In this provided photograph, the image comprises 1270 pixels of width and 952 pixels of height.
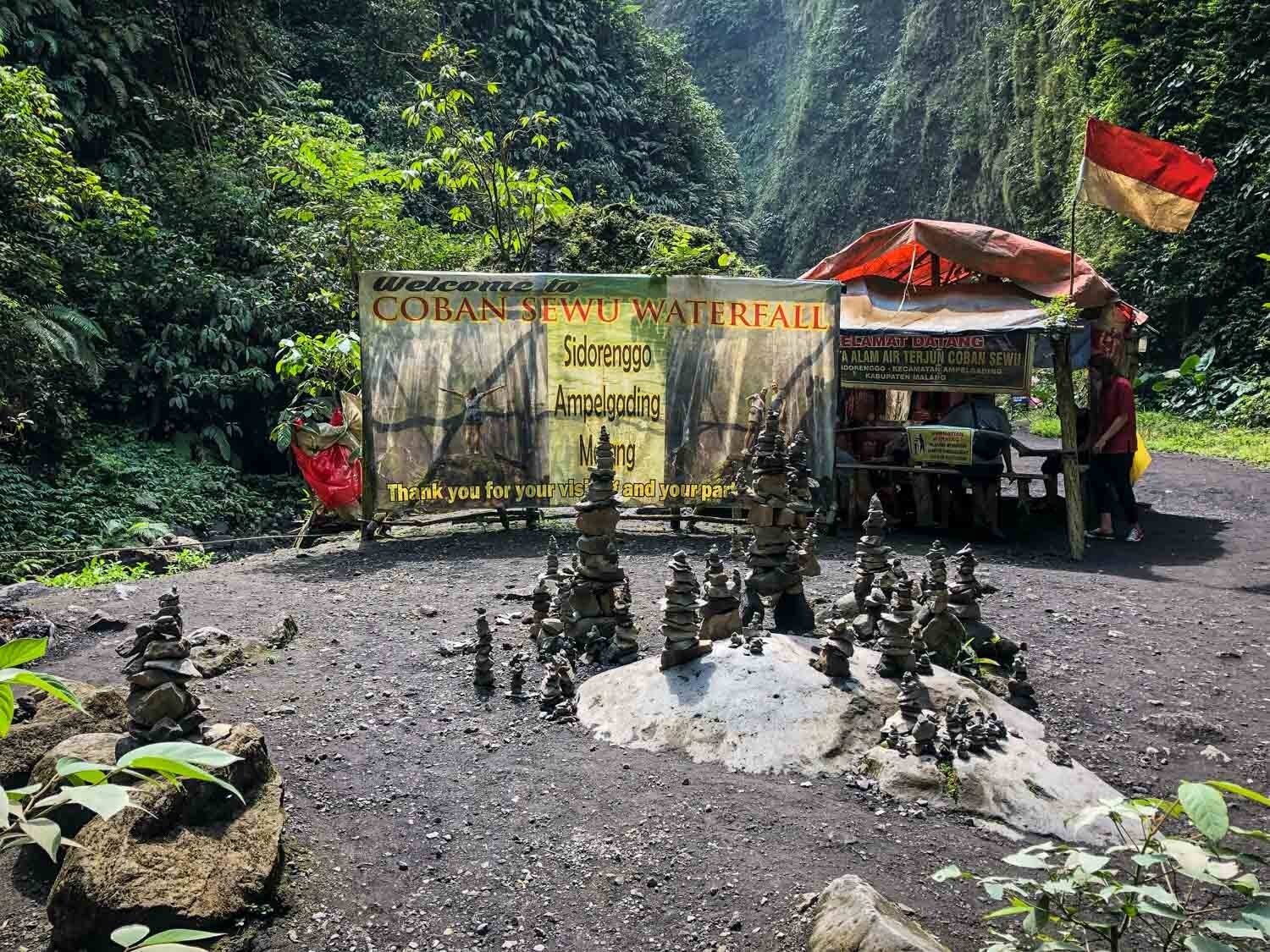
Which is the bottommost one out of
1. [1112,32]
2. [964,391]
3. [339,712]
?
[339,712]

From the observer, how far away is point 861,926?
8.98ft

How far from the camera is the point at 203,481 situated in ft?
47.2

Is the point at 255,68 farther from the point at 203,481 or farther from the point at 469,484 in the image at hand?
the point at 469,484

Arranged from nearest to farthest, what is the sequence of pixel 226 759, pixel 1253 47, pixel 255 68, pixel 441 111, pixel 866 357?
pixel 226 759 → pixel 866 357 → pixel 441 111 → pixel 1253 47 → pixel 255 68

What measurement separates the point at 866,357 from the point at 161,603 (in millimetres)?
7819

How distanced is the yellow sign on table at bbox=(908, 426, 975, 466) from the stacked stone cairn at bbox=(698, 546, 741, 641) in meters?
4.90

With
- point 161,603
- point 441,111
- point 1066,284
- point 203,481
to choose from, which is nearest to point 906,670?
point 161,603

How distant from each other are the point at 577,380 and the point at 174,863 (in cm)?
662

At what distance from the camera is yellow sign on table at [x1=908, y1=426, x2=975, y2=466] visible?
9.00m

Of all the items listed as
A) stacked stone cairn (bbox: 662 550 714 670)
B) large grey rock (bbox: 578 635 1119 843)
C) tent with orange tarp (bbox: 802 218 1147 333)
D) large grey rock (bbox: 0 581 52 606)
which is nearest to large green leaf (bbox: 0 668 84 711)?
large grey rock (bbox: 578 635 1119 843)

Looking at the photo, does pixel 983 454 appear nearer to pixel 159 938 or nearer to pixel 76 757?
pixel 76 757

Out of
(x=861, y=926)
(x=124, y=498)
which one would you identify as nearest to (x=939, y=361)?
(x=861, y=926)

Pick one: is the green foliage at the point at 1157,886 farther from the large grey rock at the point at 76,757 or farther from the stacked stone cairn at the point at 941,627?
the large grey rock at the point at 76,757

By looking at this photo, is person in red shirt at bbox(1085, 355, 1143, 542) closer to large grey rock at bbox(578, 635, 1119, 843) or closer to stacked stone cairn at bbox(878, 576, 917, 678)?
large grey rock at bbox(578, 635, 1119, 843)
